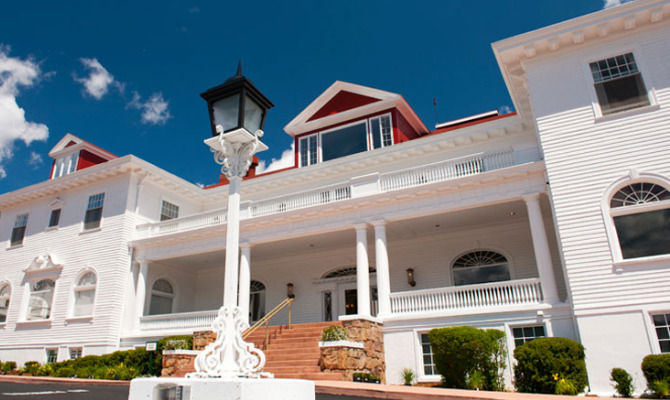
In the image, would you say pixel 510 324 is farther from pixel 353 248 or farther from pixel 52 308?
pixel 52 308

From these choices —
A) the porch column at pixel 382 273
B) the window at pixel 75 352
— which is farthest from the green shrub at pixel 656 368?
the window at pixel 75 352

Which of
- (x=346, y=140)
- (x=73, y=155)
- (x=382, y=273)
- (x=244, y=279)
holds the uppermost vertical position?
(x=73, y=155)

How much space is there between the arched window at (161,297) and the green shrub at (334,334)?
38.5ft

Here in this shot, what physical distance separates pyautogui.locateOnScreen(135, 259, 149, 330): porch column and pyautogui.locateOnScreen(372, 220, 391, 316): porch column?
34.6 feet

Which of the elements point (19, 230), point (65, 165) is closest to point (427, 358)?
point (65, 165)

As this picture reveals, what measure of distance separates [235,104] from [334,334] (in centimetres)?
904

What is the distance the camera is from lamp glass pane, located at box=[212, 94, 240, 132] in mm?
4801

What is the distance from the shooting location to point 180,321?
18547 millimetres

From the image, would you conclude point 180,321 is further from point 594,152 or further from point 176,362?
point 594,152

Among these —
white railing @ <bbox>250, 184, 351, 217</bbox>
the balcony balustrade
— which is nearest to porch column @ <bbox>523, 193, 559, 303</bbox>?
the balcony balustrade

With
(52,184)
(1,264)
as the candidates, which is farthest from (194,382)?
(1,264)

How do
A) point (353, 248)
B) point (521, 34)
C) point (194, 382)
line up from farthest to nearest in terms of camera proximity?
point (353, 248), point (521, 34), point (194, 382)

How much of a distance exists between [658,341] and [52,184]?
24196 mm

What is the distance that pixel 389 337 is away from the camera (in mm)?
14117
